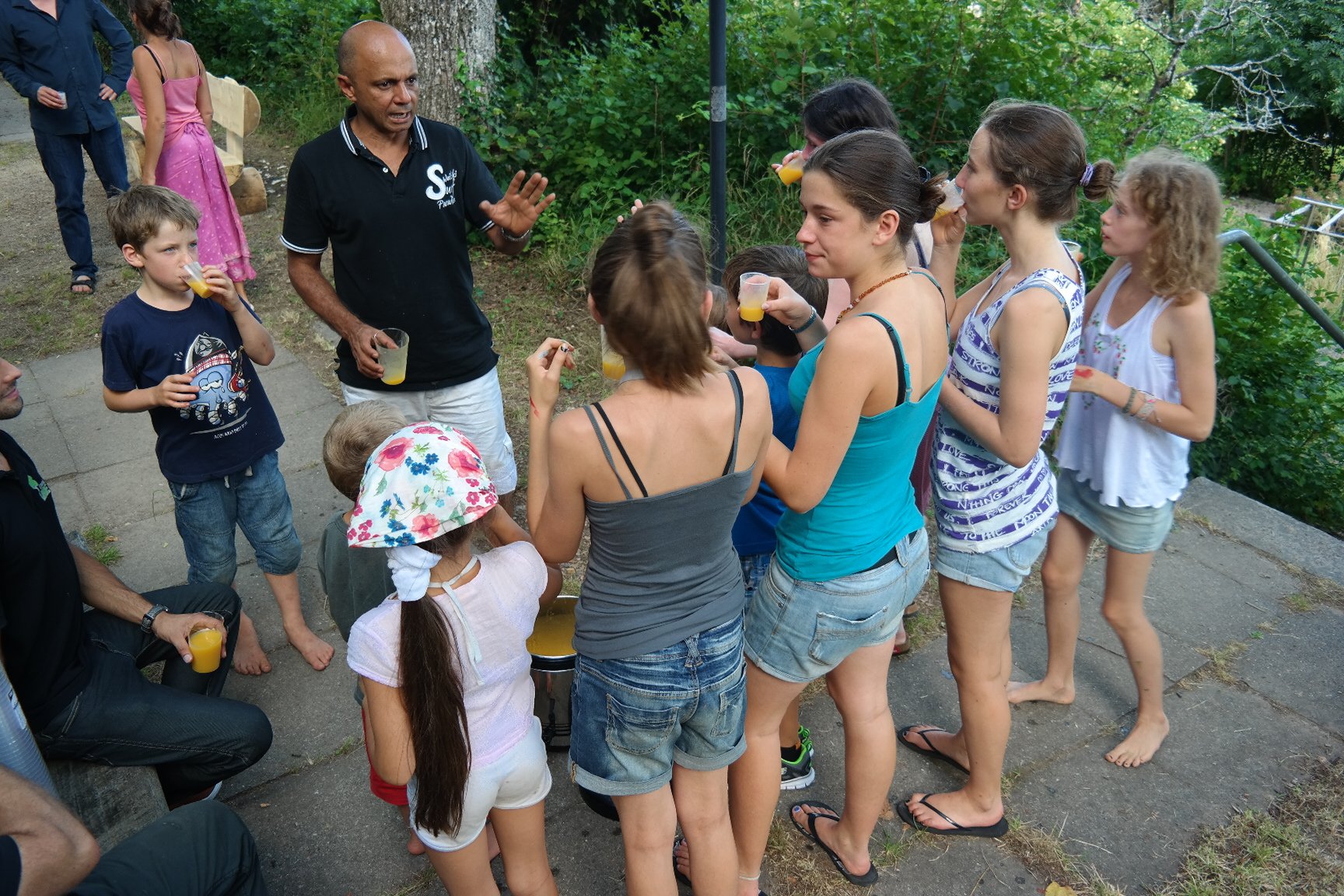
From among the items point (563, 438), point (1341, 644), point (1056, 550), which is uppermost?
point (563, 438)

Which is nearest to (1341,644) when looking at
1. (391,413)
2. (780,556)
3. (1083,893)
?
(1083,893)

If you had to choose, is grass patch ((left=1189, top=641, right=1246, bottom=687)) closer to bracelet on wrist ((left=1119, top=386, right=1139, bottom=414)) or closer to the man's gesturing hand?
bracelet on wrist ((left=1119, top=386, right=1139, bottom=414))

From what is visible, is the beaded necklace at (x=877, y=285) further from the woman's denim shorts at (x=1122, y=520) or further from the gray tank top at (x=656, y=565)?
the woman's denim shorts at (x=1122, y=520)

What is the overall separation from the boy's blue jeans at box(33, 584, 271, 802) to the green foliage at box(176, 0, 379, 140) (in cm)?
713

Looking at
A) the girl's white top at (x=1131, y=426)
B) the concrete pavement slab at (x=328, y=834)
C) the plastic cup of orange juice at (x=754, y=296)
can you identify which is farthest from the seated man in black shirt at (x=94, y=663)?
the girl's white top at (x=1131, y=426)

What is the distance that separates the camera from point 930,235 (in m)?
2.70

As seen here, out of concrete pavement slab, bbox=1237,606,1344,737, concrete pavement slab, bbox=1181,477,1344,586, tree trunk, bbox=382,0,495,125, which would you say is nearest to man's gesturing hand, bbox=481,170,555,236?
concrete pavement slab, bbox=1237,606,1344,737

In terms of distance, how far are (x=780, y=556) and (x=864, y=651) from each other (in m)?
0.33

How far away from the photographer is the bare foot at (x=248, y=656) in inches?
124

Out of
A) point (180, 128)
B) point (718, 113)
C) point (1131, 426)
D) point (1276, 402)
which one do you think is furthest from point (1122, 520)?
point (180, 128)

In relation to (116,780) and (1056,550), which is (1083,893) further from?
(116,780)

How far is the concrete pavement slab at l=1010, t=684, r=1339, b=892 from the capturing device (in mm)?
2561

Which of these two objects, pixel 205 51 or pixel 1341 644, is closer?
pixel 1341 644

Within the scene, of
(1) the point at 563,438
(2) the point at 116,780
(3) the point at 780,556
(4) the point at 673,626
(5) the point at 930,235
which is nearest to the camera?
(1) the point at 563,438
